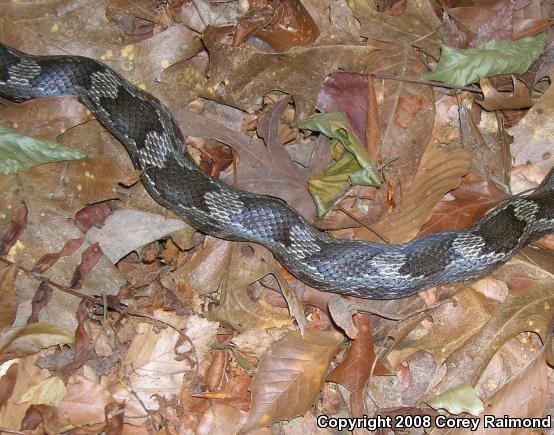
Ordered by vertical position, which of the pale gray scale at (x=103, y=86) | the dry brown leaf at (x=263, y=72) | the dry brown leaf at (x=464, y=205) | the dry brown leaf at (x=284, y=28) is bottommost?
the dry brown leaf at (x=464, y=205)

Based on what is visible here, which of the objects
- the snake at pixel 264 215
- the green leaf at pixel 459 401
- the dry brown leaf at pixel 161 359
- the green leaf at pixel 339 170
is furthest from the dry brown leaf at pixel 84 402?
the green leaf at pixel 459 401

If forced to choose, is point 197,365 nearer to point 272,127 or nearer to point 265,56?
point 272,127

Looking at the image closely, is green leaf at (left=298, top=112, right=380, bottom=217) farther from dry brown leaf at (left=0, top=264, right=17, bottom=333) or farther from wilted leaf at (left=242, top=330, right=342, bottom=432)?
dry brown leaf at (left=0, top=264, right=17, bottom=333)

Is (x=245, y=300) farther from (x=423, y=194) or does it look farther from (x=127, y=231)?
(x=423, y=194)

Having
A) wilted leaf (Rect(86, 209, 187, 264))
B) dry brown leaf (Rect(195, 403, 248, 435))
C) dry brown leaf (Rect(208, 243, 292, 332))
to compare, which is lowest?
dry brown leaf (Rect(195, 403, 248, 435))

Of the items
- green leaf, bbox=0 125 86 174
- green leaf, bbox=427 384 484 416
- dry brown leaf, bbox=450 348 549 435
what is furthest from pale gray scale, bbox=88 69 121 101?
dry brown leaf, bbox=450 348 549 435

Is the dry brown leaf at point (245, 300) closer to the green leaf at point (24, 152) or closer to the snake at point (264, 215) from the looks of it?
the snake at point (264, 215)

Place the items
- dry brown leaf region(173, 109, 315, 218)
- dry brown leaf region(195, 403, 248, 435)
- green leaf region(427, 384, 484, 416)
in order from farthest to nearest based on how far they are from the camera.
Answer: dry brown leaf region(173, 109, 315, 218) → green leaf region(427, 384, 484, 416) → dry brown leaf region(195, 403, 248, 435)
